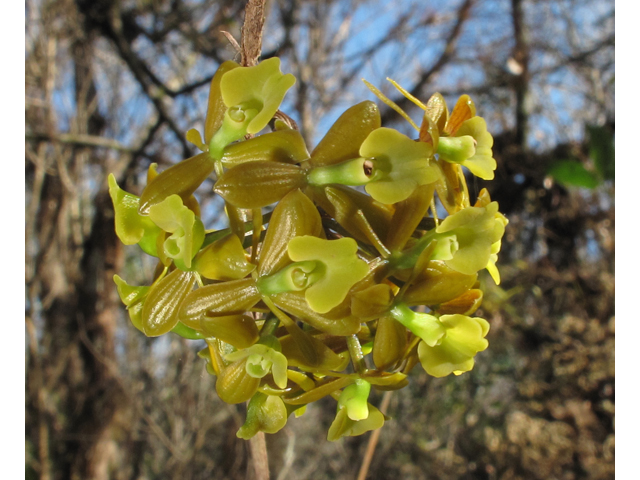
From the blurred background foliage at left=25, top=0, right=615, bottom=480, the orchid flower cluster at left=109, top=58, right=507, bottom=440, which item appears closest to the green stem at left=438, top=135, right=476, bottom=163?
the orchid flower cluster at left=109, top=58, right=507, bottom=440

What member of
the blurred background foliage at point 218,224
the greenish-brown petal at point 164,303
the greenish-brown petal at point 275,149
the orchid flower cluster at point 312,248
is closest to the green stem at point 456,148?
the orchid flower cluster at point 312,248

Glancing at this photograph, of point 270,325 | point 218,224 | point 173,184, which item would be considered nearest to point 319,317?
point 270,325

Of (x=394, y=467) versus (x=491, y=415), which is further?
(x=394, y=467)

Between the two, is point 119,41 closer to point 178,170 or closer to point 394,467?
point 178,170

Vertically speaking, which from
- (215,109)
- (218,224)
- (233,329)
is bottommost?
(218,224)

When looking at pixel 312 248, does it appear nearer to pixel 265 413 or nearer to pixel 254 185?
pixel 254 185

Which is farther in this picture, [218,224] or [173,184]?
[218,224]

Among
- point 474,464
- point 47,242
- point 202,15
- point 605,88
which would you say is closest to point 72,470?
point 47,242
